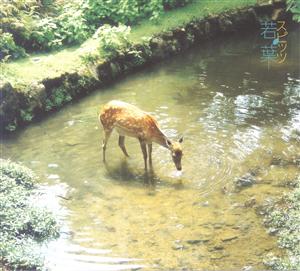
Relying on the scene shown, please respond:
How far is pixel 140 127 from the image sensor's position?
11.5 m

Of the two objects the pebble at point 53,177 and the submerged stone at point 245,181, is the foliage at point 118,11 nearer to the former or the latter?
the pebble at point 53,177

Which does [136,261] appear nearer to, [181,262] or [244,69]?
[181,262]

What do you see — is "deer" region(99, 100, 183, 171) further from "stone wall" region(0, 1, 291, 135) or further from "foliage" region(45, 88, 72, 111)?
"foliage" region(45, 88, 72, 111)

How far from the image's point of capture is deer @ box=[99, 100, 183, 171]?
1122 cm

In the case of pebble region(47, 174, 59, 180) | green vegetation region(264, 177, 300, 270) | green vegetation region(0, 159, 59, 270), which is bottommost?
pebble region(47, 174, 59, 180)

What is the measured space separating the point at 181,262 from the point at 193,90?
28.6 ft

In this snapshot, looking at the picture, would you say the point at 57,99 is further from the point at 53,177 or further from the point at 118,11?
the point at 118,11

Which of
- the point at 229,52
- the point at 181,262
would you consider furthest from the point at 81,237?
the point at 229,52

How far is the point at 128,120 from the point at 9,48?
645 centimetres

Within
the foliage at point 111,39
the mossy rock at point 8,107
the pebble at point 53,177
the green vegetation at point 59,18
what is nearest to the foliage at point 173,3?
the green vegetation at point 59,18

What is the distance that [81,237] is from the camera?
9.34m

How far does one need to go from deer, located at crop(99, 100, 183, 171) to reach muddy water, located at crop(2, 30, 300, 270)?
0.54 metres

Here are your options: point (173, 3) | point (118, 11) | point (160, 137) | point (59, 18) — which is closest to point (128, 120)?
point (160, 137)

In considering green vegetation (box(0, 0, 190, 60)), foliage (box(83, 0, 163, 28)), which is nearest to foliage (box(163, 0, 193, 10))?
green vegetation (box(0, 0, 190, 60))
